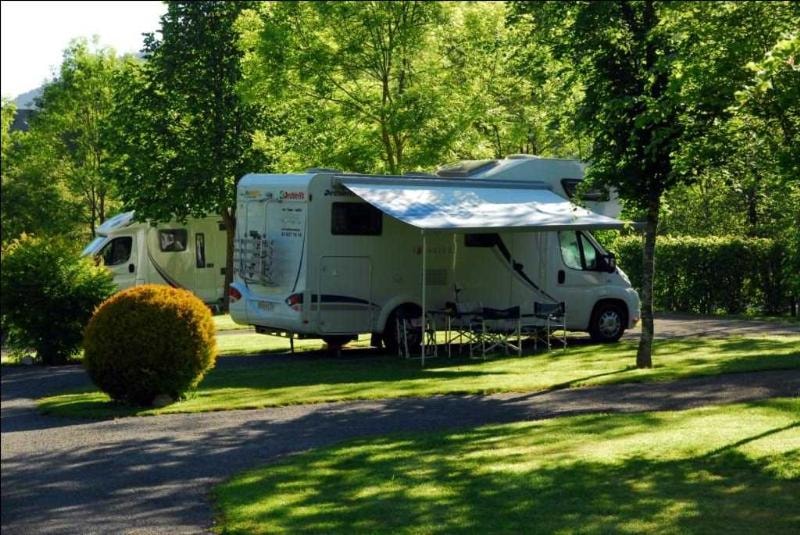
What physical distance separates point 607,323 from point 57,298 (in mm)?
9676

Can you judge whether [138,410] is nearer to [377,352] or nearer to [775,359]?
[377,352]

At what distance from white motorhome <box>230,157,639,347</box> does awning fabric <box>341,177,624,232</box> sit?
0.02 metres

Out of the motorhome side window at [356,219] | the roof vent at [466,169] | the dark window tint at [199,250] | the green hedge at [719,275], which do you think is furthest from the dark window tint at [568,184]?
the dark window tint at [199,250]

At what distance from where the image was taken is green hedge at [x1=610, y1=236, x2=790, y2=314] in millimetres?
28312

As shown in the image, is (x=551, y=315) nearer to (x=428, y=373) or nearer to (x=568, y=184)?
(x=568, y=184)

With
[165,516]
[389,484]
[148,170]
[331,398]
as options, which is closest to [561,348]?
[331,398]

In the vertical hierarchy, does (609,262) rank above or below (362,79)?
below

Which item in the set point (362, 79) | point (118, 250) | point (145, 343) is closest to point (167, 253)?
point (118, 250)

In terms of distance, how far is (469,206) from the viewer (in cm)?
1944

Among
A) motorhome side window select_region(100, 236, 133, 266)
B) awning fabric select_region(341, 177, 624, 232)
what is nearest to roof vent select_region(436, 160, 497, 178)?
awning fabric select_region(341, 177, 624, 232)

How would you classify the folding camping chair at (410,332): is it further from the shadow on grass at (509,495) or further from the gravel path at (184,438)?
the shadow on grass at (509,495)

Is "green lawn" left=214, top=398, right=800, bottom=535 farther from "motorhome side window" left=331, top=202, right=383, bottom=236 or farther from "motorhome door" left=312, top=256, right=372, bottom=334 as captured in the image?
"motorhome side window" left=331, top=202, right=383, bottom=236

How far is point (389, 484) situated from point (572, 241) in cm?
1278

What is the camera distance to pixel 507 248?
21.3m
